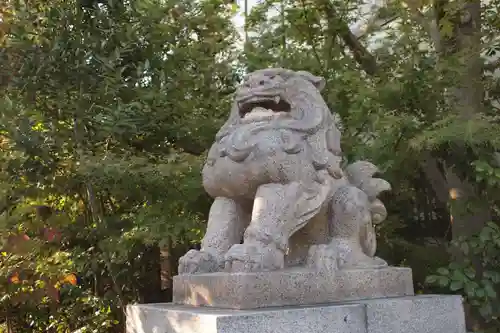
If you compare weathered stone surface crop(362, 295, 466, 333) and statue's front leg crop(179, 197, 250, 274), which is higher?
statue's front leg crop(179, 197, 250, 274)

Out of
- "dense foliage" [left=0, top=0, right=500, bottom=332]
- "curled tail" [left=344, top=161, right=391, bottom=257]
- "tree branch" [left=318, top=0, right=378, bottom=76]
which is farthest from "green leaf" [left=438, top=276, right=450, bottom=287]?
"tree branch" [left=318, top=0, right=378, bottom=76]

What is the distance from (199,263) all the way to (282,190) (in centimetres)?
51

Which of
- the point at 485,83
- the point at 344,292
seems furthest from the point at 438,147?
the point at 344,292

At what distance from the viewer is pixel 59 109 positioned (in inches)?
170

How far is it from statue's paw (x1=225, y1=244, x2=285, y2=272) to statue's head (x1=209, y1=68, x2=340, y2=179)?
46 cm

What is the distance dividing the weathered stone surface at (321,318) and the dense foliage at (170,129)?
3.03 feet

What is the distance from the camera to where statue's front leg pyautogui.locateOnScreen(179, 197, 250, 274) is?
258cm

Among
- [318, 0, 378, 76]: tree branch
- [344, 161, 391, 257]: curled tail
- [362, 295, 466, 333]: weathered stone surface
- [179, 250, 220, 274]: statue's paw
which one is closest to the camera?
[362, 295, 466, 333]: weathered stone surface

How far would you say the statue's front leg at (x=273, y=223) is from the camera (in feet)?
7.62

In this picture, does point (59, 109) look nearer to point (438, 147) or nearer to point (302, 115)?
point (302, 115)

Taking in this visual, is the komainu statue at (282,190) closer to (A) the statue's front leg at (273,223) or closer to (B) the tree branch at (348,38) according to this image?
(A) the statue's front leg at (273,223)

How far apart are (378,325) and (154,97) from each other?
2.65 m

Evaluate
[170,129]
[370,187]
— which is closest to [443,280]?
[370,187]

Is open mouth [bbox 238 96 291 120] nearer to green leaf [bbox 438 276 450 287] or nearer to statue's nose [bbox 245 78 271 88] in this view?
statue's nose [bbox 245 78 271 88]
